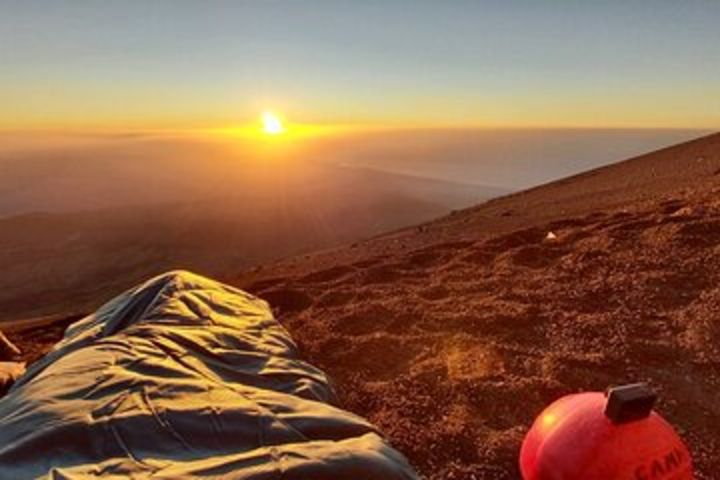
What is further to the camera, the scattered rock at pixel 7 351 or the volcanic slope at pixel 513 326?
the scattered rock at pixel 7 351

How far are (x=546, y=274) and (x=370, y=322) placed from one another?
209 cm

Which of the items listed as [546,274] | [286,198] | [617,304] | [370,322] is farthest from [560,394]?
[286,198]

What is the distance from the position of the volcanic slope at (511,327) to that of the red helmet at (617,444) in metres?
0.97

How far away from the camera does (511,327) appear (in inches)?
232

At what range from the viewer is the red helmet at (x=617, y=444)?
9.07 ft

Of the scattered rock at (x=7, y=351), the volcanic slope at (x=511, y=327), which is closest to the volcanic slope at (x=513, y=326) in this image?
the volcanic slope at (x=511, y=327)

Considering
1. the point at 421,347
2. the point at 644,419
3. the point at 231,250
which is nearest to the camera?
the point at 644,419

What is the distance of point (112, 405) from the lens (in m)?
3.15

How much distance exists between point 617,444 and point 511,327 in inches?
123

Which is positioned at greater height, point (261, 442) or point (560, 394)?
point (261, 442)

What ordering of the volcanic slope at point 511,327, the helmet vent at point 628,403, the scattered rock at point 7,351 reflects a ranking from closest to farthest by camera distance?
the helmet vent at point 628,403 → the volcanic slope at point 511,327 → the scattered rock at point 7,351

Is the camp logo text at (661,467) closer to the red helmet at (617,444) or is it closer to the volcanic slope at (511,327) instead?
the red helmet at (617,444)

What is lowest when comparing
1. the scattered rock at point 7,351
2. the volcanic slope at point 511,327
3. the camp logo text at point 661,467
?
the scattered rock at point 7,351

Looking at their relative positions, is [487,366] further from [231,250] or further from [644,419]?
[231,250]
